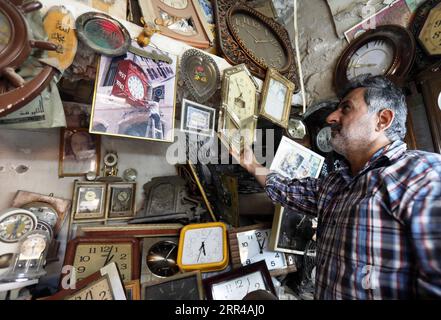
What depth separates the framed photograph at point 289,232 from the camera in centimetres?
112

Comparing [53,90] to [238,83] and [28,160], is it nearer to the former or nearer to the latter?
[28,160]

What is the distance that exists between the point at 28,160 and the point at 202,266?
3.08 ft

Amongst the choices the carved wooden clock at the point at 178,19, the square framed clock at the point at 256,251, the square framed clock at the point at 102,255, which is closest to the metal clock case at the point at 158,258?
the square framed clock at the point at 102,255

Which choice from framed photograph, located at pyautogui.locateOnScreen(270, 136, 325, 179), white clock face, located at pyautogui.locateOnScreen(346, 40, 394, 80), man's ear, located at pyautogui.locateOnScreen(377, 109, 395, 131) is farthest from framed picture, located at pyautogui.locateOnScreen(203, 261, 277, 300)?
white clock face, located at pyautogui.locateOnScreen(346, 40, 394, 80)

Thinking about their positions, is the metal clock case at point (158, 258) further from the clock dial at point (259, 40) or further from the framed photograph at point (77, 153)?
the clock dial at point (259, 40)

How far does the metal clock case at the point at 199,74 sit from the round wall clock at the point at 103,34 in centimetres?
26

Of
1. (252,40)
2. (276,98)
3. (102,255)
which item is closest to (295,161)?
(276,98)

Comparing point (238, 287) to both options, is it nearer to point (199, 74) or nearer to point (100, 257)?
point (100, 257)

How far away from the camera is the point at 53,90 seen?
73cm

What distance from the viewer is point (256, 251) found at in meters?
1.12

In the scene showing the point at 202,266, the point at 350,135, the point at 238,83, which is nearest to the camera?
the point at 350,135
